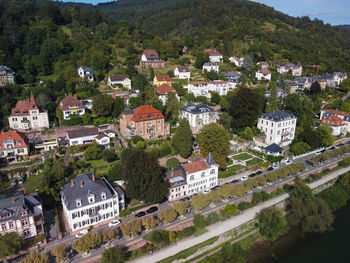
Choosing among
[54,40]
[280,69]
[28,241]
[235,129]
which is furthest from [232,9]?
[28,241]

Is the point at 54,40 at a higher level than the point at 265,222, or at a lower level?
higher

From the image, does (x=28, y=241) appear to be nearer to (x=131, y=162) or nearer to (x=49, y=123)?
(x=131, y=162)

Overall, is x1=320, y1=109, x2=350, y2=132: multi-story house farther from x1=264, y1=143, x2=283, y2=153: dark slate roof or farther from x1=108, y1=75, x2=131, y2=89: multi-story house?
A: x1=108, y1=75, x2=131, y2=89: multi-story house

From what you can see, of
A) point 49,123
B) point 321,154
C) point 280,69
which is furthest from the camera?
point 280,69

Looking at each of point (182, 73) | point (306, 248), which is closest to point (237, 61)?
point (182, 73)

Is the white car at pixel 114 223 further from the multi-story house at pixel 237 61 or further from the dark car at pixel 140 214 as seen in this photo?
the multi-story house at pixel 237 61

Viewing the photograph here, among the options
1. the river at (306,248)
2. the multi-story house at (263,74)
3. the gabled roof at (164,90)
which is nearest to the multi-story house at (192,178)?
the river at (306,248)

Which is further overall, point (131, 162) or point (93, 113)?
point (93, 113)
